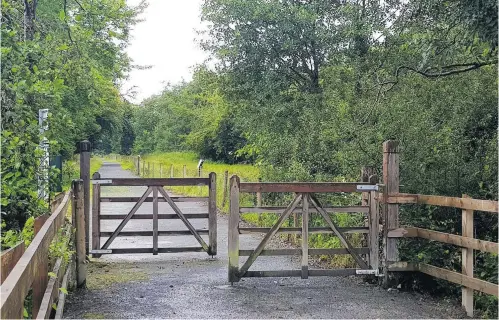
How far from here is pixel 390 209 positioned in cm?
737

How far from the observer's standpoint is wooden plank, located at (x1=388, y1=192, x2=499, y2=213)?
19.0 feet

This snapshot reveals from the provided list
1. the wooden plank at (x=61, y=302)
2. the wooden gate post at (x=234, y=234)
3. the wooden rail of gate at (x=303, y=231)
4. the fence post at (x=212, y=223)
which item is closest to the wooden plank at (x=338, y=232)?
the wooden rail of gate at (x=303, y=231)

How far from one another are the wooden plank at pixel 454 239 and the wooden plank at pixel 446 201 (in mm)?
340

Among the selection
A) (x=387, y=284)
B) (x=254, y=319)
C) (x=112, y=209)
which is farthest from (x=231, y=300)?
(x=112, y=209)

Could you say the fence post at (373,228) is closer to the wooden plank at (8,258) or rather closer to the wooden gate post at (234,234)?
the wooden gate post at (234,234)

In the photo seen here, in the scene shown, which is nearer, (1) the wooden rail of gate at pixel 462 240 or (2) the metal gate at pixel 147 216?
(1) the wooden rail of gate at pixel 462 240

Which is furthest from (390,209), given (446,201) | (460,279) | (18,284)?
(18,284)

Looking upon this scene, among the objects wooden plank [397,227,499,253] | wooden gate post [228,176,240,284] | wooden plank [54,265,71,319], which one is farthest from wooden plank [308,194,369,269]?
wooden plank [54,265,71,319]

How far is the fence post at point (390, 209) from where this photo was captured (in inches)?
289

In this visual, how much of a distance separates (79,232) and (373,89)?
6933 millimetres

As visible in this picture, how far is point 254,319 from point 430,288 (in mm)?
2576

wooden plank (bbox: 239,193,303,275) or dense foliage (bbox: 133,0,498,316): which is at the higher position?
dense foliage (bbox: 133,0,498,316)

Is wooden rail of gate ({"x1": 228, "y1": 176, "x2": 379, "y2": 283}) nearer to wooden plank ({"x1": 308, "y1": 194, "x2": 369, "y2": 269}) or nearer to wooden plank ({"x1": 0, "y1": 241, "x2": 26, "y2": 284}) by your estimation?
wooden plank ({"x1": 308, "y1": 194, "x2": 369, "y2": 269})

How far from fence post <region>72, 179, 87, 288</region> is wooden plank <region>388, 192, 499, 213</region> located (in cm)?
414
